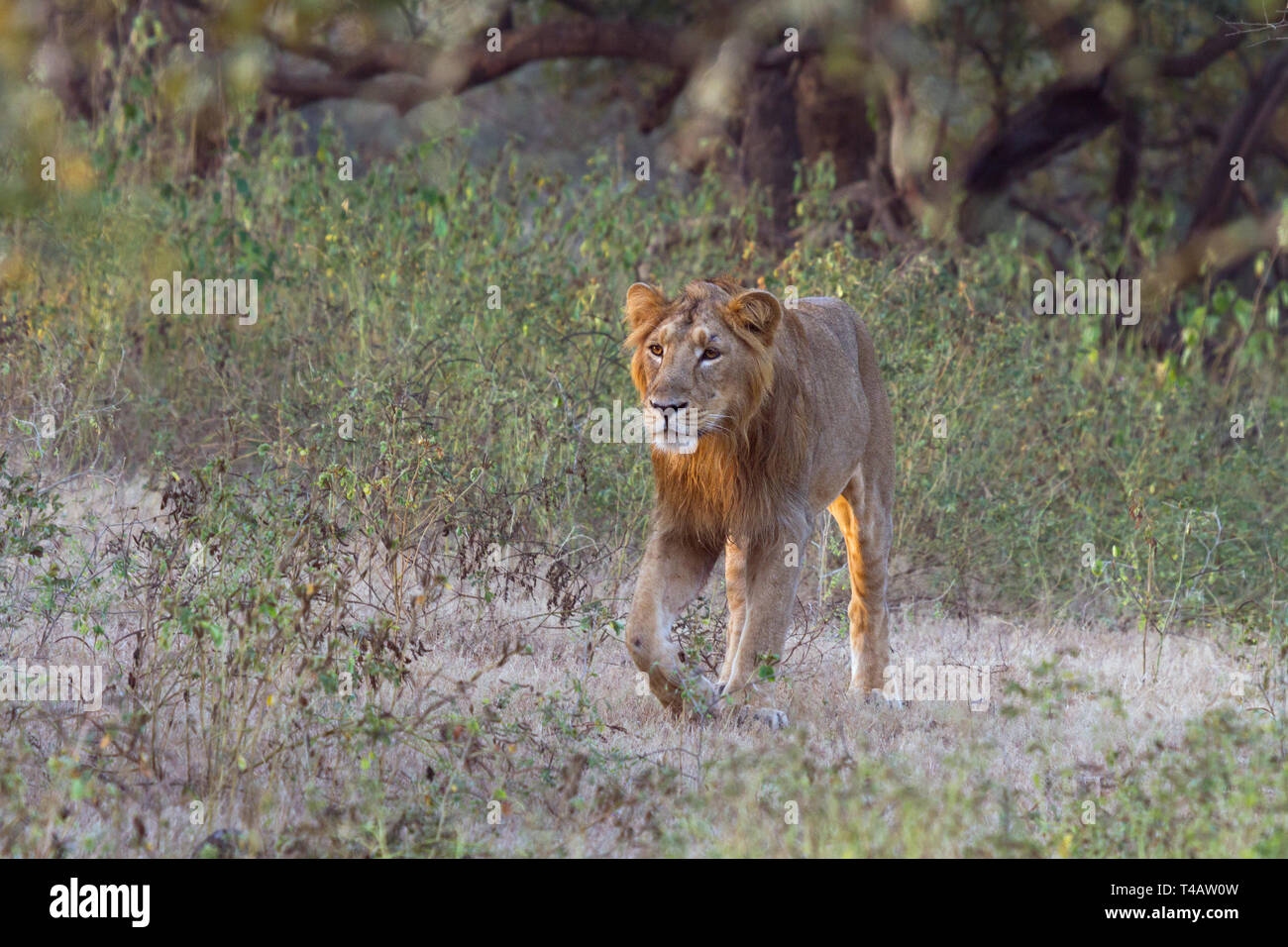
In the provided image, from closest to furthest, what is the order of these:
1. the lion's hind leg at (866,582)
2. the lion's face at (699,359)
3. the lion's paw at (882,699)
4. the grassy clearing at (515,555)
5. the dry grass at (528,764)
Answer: the dry grass at (528,764), the grassy clearing at (515,555), the lion's face at (699,359), the lion's paw at (882,699), the lion's hind leg at (866,582)

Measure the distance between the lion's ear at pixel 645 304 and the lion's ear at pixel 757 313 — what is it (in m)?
0.25

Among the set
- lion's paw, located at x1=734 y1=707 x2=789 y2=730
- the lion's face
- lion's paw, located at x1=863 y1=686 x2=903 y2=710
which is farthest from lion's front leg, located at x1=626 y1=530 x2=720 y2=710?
lion's paw, located at x1=863 y1=686 x2=903 y2=710

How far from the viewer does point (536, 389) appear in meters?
7.48

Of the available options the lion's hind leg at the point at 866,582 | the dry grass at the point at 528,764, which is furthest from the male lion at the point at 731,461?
the lion's hind leg at the point at 866,582

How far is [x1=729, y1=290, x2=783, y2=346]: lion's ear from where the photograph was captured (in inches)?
200

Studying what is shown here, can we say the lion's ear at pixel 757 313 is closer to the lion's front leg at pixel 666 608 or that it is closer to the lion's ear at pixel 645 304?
the lion's ear at pixel 645 304

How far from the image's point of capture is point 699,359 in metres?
5.05

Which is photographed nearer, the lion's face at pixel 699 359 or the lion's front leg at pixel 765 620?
the lion's face at pixel 699 359

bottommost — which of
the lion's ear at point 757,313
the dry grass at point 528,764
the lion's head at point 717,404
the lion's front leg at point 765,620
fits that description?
the dry grass at point 528,764

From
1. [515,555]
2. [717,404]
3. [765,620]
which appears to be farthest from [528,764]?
[515,555]

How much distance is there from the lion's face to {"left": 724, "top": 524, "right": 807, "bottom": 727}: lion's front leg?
447 millimetres

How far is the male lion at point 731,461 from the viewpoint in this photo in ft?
16.5

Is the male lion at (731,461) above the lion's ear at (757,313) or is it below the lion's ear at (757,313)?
below

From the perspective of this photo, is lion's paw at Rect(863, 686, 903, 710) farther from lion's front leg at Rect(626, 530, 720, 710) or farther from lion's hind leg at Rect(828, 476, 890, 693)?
lion's front leg at Rect(626, 530, 720, 710)
